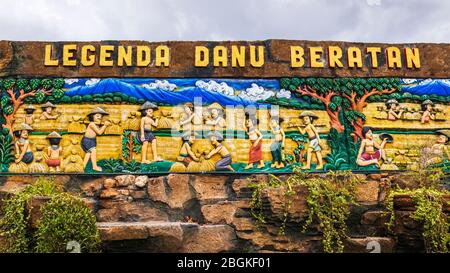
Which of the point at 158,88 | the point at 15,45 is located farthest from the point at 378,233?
the point at 15,45

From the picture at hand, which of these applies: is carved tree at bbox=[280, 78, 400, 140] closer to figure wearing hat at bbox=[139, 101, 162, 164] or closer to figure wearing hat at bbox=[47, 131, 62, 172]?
figure wearing hat at bbox=[139, 101, 162, 164]

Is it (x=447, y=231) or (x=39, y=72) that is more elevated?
(x=39, y=72)

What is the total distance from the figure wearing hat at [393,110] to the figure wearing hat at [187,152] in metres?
3.44

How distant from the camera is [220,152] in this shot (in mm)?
7965

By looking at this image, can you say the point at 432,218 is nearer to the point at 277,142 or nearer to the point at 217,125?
the point at 277,142

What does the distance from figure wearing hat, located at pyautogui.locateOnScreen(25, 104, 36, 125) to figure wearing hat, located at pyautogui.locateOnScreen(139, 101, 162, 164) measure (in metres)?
1.82

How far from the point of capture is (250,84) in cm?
826

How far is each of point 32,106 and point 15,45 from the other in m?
1.18

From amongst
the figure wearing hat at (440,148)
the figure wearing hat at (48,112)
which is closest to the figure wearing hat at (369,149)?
the figure wearing hat at (440,148)

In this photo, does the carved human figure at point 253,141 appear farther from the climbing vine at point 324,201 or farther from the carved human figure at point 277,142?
the climbing vine at point 324,201

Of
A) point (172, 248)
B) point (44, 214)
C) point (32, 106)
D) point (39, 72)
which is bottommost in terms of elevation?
→ point (172, 248)

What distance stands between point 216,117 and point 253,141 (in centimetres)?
76

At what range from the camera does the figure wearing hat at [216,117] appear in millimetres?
8086
